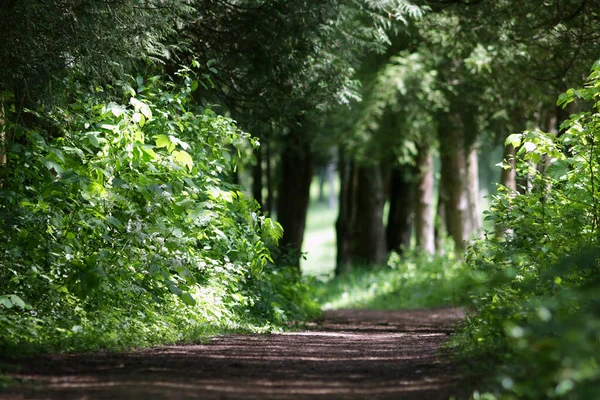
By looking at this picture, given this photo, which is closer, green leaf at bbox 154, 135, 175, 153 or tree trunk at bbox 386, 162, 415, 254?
green leaf at bbox 154, 135, 175, 153

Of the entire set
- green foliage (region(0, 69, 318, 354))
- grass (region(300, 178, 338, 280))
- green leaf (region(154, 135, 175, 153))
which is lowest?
green foliage (region(0, 69, 318, 354))

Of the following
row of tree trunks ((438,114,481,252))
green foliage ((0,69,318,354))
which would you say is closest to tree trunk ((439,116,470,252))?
row of tree trunks ((438,114,481,252))

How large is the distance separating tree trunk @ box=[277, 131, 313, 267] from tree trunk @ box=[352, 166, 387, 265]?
2777 millimetres

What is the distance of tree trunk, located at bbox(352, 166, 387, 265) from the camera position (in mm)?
29078

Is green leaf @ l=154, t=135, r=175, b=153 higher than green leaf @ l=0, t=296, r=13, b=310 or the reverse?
higher

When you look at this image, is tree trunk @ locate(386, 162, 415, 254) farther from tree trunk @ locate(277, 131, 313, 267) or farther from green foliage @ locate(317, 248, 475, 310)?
tree trunk @ locate(277, 131, 313, 267)

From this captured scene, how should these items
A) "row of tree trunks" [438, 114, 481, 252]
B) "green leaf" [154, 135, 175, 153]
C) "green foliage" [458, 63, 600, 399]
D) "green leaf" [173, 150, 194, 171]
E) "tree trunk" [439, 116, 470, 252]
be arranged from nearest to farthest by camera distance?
1. "green foliage" [458, 63, 600, 399]
2. "green leaf" [173, 150, 194, 171]
3. "green leaf" [154, 135, 175, 153]
4. "row of tree trunks" [438, 114, 481, 252]
5. "tree trunk" [439, 116, 470, 252]

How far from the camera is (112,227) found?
33.4 feet

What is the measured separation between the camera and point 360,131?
25.1 metres

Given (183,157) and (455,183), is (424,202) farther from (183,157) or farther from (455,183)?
(183,157)

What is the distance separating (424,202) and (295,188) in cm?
467

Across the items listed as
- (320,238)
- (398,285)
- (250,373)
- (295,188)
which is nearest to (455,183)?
(398,285)

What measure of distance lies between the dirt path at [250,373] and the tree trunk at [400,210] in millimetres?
20847

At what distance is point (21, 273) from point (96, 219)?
0.97 metres
